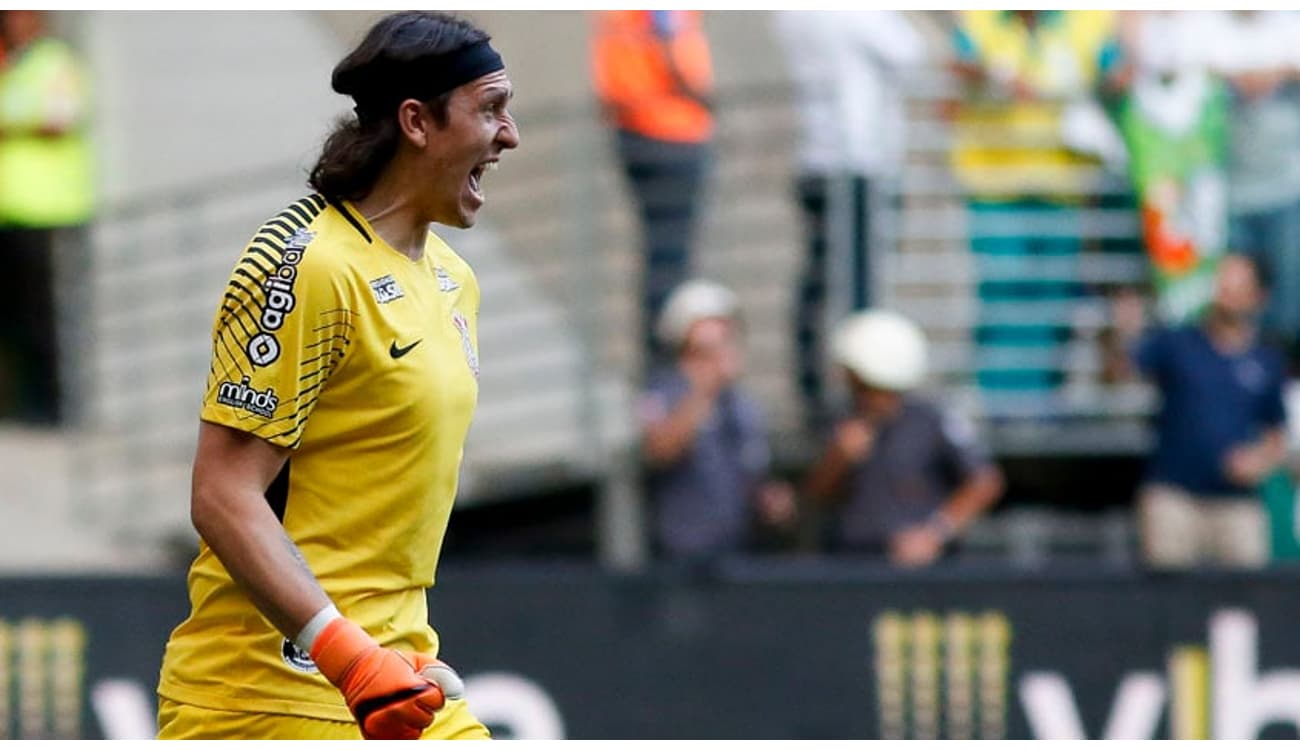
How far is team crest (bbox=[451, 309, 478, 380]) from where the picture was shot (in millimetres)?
4355

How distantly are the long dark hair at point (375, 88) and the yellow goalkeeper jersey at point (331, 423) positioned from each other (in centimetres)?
6

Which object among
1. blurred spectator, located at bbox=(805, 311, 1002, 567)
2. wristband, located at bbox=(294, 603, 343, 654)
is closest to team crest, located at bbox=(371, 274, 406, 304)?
wristband, located at bbox=(294, 603, 343, 654)

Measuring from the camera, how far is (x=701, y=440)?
1014 centimetres

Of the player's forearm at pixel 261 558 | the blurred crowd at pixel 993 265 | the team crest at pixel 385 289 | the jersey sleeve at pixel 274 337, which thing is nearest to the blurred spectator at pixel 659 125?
the blurred crowd at pixel 993 265

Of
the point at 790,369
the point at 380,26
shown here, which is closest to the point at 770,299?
the point at 790,369

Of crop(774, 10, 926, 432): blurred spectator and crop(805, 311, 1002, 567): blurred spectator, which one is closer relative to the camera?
crop(805, 311, 1002, 567): blurred spectator

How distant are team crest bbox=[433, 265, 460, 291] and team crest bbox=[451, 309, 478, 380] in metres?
0.05

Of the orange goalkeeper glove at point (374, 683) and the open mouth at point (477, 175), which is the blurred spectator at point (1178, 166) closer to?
the open mouth at point (477, 175)

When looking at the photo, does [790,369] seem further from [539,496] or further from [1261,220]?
[1261,220]

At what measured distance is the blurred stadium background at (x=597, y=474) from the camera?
913 cm

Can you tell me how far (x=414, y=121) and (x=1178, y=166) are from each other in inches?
287

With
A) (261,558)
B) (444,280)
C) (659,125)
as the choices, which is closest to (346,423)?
(261,558)

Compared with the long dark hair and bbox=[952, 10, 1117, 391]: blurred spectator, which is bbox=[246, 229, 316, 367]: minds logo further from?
bbox=[952, 10, 1117, 391]: blurred spectator

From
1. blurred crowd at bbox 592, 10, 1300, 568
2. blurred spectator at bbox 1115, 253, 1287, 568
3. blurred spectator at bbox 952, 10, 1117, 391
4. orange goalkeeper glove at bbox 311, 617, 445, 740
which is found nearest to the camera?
orange goalkeeper glove at bbox 311, 617, 445, 740
